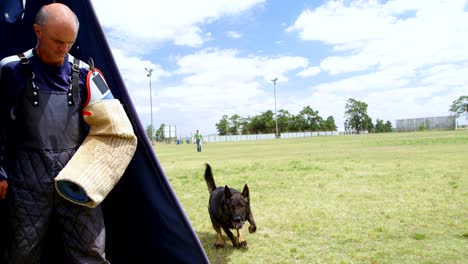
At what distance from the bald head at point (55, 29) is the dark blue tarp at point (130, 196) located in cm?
48

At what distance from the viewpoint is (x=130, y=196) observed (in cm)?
309

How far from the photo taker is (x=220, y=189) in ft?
18.2

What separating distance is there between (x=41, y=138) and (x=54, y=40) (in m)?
0.59

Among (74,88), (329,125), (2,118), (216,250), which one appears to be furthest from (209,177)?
(329,125)

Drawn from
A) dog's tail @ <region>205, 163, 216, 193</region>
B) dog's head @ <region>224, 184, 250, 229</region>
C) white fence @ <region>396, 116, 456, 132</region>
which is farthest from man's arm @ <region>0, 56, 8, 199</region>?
white fence @ <region>396, 116, 456, 132</region>

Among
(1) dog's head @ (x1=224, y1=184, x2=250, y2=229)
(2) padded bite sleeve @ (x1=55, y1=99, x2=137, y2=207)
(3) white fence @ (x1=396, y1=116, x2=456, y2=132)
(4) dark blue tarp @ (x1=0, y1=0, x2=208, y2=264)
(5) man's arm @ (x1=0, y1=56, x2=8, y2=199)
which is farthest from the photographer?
(3) white fence @ (x1=396, y1=116, x2=456, y2=132)

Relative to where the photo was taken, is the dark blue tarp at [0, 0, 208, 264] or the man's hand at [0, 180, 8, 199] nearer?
the man's hand at [0, 180, 8, 199]

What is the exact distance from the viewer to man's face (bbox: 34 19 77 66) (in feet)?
7.54

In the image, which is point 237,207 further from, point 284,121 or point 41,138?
point 284,121

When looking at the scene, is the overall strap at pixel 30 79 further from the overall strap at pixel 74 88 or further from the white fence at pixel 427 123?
the white fence at pixel 427 123

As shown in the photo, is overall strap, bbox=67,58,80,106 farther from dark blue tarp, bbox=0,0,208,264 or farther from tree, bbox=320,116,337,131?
tree, bbox=320,116,337,131

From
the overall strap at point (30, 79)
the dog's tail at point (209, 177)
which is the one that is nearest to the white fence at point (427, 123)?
the dog's tail at point (209, 177)

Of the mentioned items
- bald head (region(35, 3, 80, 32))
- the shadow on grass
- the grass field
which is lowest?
the shadow on grass

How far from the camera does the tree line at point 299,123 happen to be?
107 m
